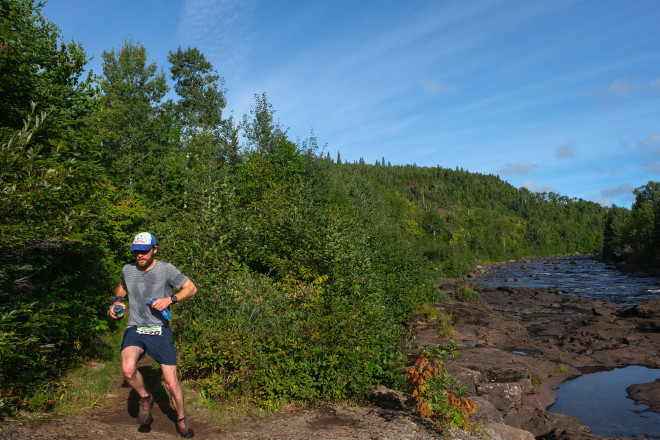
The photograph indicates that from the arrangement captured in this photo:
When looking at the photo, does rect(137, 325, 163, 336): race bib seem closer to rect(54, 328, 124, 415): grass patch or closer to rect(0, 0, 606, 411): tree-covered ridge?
rect(0, 0, 606, 411): tree-covered ridge

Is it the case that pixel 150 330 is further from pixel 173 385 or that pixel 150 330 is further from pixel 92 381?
pixel 92 381

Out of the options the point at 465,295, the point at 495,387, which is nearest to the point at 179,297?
the point at 495,387

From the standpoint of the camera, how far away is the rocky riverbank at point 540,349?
10.9 m

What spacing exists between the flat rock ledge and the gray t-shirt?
5.32 meters

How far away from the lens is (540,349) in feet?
59.5

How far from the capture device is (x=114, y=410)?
596 centimetres

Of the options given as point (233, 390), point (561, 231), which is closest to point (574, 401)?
point (233, 390)

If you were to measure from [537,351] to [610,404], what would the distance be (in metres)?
4.89

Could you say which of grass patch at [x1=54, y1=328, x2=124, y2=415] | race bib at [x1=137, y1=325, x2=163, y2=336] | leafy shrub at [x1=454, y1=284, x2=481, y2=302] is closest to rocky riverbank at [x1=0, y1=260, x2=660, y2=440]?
grass patch at [x1=54, y1=328, x2=124, y2=415]

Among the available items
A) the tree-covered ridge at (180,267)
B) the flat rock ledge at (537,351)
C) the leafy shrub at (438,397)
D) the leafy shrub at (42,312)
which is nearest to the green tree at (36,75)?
the tree-covered ridge at (180,267)

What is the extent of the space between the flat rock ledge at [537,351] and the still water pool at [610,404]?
1.18 feet

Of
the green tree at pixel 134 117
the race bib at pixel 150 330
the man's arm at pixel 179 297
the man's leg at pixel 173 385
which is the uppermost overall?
the green tree at pixel 134 117

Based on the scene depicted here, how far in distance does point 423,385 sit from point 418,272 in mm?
19716

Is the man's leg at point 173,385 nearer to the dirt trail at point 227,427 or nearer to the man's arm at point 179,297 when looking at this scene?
the dirt trail at point 227,427
